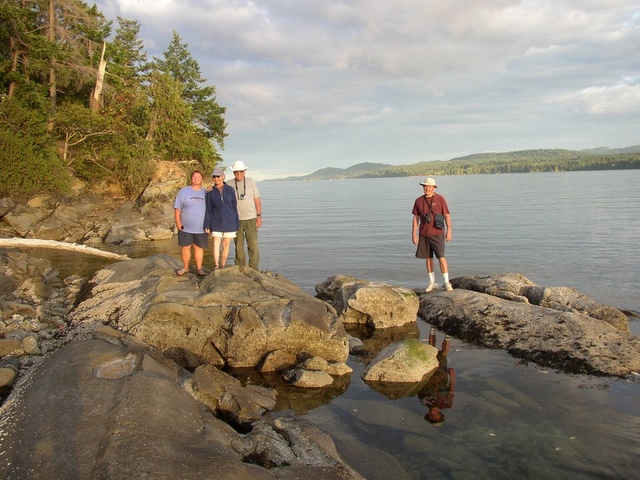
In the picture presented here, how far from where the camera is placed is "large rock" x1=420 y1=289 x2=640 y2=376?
26.3ft

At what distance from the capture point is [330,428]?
249 inches

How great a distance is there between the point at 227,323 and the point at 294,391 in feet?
5.84

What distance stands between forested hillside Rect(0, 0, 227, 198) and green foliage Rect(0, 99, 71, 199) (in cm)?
5

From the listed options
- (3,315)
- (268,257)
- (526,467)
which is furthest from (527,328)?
(268,257)

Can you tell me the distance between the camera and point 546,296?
36.8 ft

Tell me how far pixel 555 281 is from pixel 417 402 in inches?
445

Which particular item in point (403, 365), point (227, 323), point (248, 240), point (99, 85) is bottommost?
point (403, 365)

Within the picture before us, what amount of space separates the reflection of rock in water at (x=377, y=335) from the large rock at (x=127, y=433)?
372 cm

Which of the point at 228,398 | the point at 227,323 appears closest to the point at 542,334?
the point at 227,323

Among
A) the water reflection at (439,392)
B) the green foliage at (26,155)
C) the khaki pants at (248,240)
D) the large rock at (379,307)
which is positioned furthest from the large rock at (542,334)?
the green foliage at (26,155)

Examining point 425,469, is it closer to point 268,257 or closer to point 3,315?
point 3,315

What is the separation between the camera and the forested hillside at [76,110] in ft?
82.8

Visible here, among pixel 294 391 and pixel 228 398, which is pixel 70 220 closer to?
pixel 294 391

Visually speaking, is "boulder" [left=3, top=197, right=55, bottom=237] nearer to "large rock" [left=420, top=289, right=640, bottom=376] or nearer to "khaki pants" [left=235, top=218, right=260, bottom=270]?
"khaki pants" [left=235, top=218, right=260, bottom=270]
